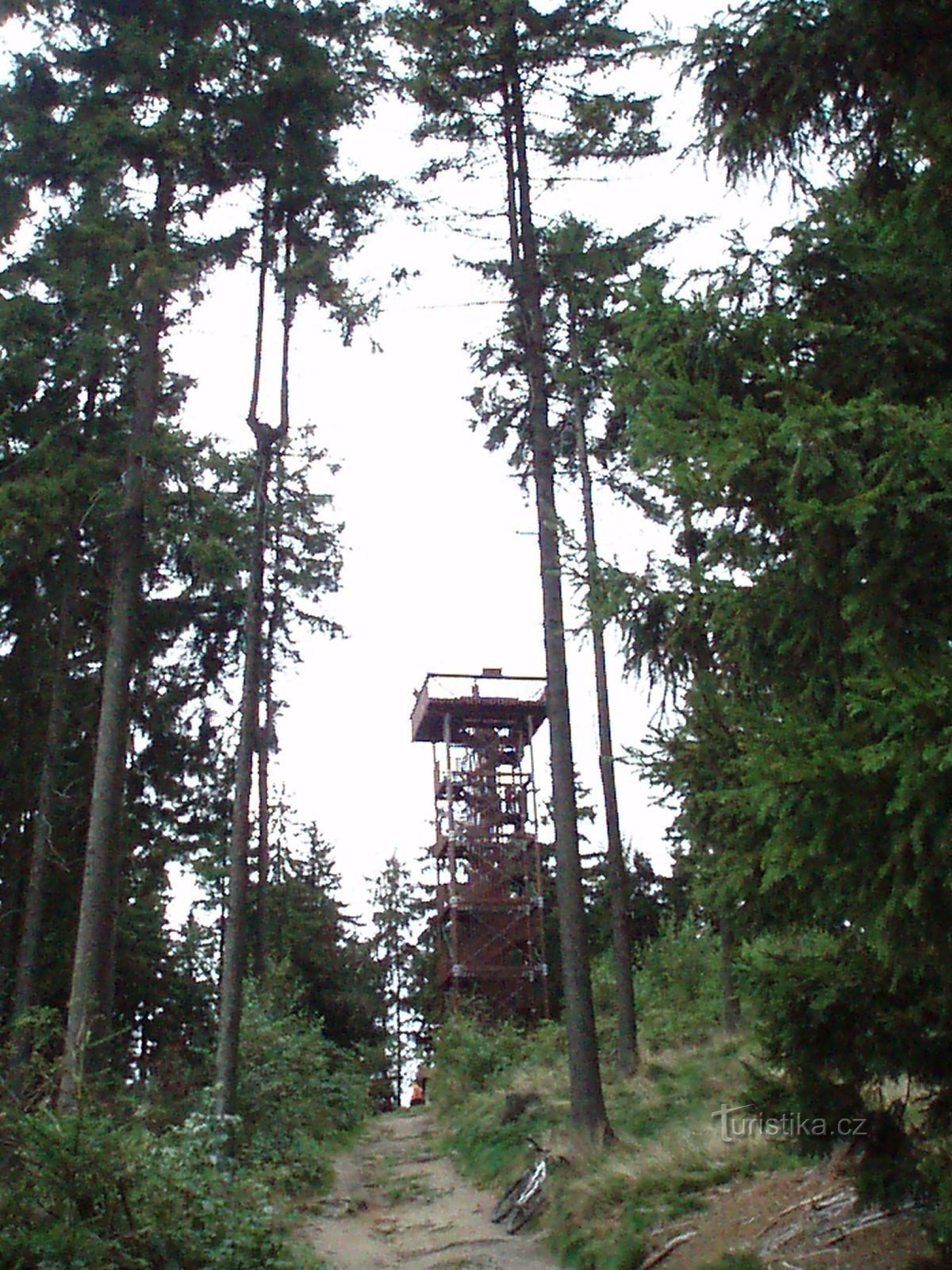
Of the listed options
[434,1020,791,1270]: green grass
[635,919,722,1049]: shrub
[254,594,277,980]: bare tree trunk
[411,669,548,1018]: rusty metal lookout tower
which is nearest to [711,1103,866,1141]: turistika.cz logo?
[434,1020,791,1270]: green grass

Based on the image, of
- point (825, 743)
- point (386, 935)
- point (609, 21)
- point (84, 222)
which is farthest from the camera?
point (386, 935)

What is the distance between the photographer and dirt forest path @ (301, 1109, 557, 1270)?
8102 mm

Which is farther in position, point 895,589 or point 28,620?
point 28,620

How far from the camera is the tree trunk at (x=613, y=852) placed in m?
14.1

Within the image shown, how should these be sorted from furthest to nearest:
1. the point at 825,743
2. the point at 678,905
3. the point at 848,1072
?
the point at 678,905 → the point at 848,1072 → the point at 825,743

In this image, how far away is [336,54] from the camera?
14.5 metres

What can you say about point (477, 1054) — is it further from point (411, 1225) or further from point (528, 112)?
point (528, 112)

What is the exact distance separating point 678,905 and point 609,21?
2121 cm

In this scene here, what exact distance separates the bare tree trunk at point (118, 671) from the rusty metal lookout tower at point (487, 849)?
18.7 meters

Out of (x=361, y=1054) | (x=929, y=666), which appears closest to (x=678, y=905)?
(x=361, y=1054)

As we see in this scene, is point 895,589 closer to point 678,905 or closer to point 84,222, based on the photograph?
point 84,222

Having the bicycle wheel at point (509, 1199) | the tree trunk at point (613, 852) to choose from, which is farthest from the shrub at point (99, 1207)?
the tree trunk at point (613, 852)

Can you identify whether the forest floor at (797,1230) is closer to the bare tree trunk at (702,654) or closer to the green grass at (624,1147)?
the green grass at (624,1147)

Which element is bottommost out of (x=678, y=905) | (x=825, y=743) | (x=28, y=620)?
(x=825, y=743)
